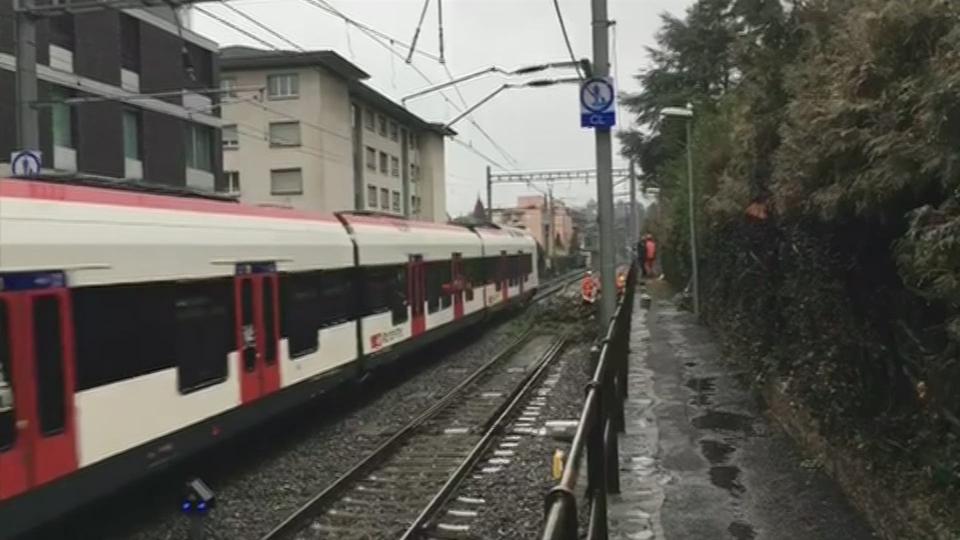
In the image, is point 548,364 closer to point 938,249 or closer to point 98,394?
point 98,394

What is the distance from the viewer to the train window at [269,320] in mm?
9961

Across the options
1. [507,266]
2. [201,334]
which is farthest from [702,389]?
[507,266]

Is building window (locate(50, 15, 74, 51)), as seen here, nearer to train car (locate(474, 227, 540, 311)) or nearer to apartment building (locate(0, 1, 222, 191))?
apartment building (locate(0, 1, 222, 191))

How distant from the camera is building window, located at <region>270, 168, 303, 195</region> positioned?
49.2m

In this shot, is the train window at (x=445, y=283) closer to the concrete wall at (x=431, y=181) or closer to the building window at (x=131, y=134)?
the building window at (x=131, y=134)

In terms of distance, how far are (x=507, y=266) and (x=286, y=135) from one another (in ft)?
80.2

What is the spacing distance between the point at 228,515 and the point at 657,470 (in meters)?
3.66

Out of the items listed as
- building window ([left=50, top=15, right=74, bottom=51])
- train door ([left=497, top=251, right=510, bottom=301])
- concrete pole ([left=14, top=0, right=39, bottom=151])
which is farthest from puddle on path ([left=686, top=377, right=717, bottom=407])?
building window ([left=50, top=15, right=74, bottom=51])

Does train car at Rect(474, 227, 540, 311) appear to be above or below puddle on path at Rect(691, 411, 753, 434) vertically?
above

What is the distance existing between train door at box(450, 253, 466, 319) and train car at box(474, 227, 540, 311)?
10.4 ft

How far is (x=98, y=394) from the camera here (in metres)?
6.77

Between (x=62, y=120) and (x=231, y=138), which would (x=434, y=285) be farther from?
(x=231, y=138)

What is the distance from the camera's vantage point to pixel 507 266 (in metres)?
28.0

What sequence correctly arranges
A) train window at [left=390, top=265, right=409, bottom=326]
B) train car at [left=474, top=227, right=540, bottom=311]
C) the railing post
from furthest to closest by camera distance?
1. train car at [left=474, top=227, right=540, bottom=311]
2. train window at [left=390, top=265, right=409, bottom=326]
3. the railing post
